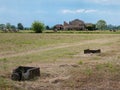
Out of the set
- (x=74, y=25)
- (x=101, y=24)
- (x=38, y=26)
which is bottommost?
(x=74, y=25)

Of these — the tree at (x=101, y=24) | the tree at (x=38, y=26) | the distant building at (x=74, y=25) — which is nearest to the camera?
the tree at (x=38, y=26)

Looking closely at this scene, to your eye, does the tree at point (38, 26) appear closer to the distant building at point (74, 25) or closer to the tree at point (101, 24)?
the distant building at point (74, 25)

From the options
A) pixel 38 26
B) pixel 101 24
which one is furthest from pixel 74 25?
pixel 38 26

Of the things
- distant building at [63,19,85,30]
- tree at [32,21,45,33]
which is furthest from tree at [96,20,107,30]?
tree at [32,21,45,33]

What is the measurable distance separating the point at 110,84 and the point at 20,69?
3.03 metres

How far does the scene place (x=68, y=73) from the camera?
39.9 feet

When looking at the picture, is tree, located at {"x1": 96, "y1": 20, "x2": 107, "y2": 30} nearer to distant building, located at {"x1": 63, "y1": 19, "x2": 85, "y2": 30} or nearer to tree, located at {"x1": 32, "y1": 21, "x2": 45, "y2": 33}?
distant building, located at {"x1": 63, "y1": 19, "x2": 85, "y2": 30}

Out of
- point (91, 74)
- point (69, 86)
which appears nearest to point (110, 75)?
point (91, 74)

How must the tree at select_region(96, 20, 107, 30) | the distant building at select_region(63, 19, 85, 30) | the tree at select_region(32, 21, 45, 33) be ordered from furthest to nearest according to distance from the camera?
1. the tree at select_region(96, 20, 107, 30)
2. the distant building at select_region(63, 19, 85, 30)
3. the tree at select_region(32, 21, 45, 33)

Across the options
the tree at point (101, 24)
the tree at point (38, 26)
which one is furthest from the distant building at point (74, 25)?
the tree at point (38, 26)

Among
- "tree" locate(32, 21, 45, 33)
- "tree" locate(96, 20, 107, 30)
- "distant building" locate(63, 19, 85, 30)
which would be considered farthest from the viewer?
"tree" locate(96, 20, 107, 30)

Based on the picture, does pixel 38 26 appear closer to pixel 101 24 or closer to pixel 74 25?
pixel 74 25

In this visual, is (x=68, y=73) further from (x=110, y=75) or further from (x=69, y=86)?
(x=69, y=86)

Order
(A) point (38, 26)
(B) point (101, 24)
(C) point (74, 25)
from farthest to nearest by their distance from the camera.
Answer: (C) point (74, 25)
(B) point (101, 24)
(A) point (38, 26)
